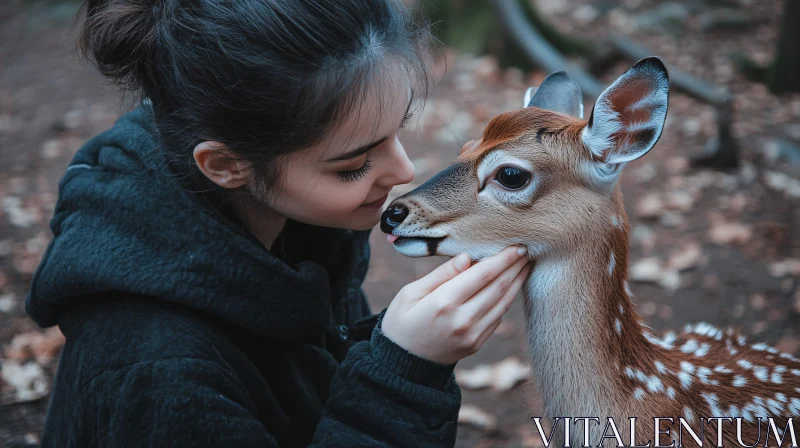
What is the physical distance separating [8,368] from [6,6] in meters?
10.2

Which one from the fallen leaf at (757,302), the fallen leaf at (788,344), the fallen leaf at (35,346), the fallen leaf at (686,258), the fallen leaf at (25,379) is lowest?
the fallen leaf at (25,379)

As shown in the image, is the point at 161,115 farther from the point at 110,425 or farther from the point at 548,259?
the point at 548,259

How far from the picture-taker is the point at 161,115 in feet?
5.98

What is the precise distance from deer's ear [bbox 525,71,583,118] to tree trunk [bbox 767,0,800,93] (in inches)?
226

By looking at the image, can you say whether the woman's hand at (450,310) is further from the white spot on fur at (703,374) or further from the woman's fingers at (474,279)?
the white spot on fur at (703,374)

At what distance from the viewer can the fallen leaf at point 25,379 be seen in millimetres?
2980

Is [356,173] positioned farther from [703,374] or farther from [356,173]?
[703,374]

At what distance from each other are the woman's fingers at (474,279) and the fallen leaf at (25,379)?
2178 mm

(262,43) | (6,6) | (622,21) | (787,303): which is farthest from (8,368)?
(6,6)

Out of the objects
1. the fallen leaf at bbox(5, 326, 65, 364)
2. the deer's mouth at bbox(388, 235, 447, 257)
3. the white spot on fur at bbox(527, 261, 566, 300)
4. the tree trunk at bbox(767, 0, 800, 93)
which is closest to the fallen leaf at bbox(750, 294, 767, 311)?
the white spot on fur at bbox(527, 261, 566, 300)

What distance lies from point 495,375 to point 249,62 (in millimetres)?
2410

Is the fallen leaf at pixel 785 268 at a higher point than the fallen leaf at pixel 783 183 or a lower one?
lower

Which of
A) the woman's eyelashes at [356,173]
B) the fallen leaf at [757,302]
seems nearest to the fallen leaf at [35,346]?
the woman's eyelashes at [356,173]

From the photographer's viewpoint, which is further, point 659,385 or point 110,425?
point 659,385
